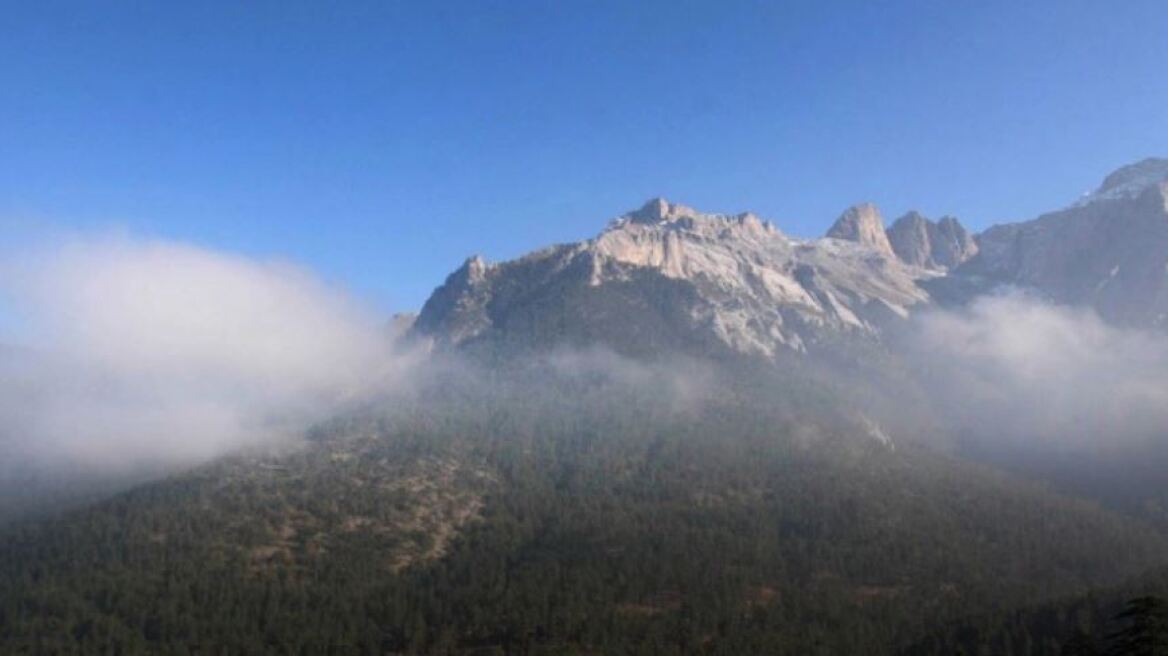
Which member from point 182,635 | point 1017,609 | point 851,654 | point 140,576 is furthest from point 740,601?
point 140,576

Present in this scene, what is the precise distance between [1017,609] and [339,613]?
13329 centimetres

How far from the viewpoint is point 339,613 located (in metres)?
186

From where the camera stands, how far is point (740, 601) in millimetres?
198500

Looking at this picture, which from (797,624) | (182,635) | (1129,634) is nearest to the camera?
(1129,634)

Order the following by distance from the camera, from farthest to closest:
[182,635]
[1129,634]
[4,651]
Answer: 1. [182,635]
2. [4,651]
3. [1129,634]

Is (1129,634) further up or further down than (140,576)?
further down

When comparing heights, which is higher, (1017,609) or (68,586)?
(68,586)

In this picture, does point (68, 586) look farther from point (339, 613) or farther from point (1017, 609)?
point (1017, 609)

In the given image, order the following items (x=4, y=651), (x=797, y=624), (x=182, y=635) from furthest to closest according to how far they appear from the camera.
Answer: (x=797, y=624) < (x=182, y=635) < (x=4, y=651)

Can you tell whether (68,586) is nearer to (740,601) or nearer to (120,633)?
(120,633)

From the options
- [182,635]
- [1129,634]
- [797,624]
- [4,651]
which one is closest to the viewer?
[1129,634]

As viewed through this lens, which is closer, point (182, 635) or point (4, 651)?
point (4, 651)

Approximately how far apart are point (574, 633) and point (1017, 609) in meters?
87.8

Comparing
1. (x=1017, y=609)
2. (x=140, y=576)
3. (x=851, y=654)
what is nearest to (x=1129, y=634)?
(x=851, y=654)
